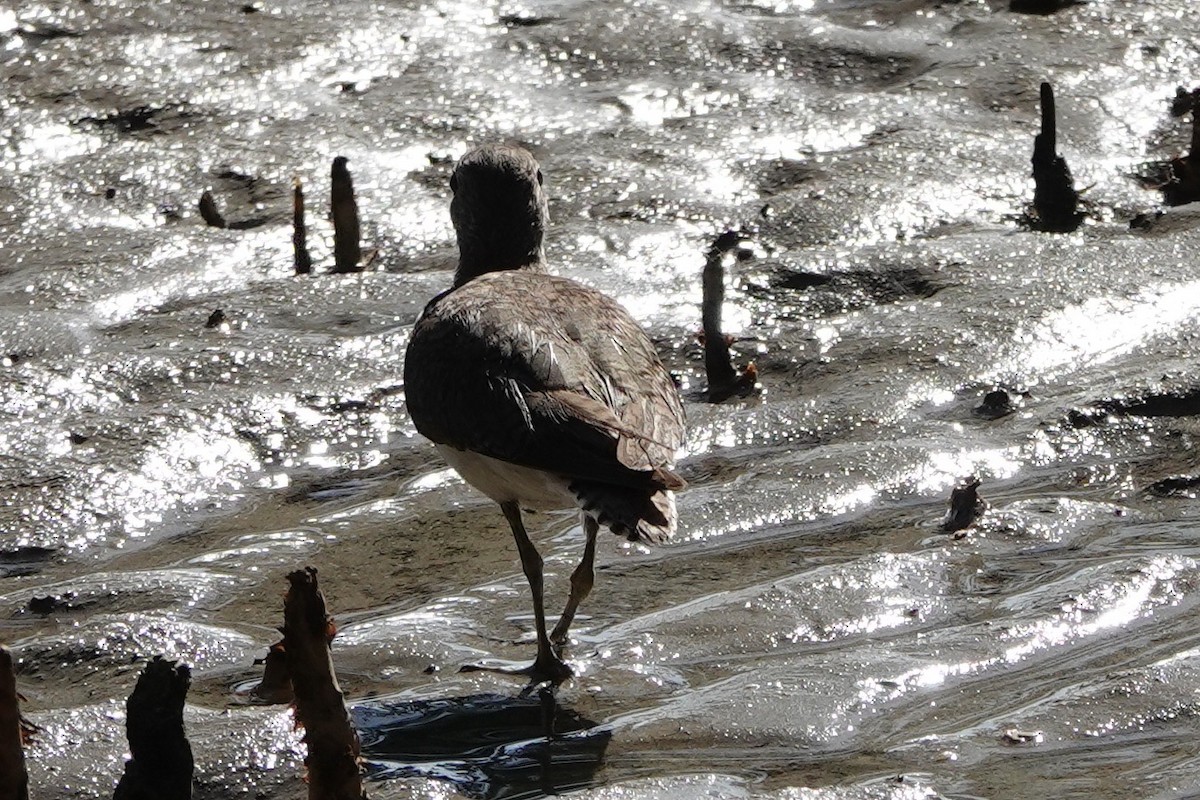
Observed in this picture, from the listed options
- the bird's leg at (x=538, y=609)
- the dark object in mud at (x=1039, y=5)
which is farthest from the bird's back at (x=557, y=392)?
the dark object in mud at (x=1039, y=5)

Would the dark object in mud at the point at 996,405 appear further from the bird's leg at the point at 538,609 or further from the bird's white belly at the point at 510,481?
the bird's leg at the point at 538,609

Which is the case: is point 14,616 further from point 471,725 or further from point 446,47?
point 446,47

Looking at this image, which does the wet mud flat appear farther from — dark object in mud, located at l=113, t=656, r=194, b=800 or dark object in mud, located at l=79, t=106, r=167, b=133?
dark object in mud, located at l=113, t=656, r=194, b=800

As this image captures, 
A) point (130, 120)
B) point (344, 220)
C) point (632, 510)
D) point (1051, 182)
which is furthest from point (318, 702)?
point (130, 120)

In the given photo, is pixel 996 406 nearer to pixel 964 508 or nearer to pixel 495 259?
pixel 964 508

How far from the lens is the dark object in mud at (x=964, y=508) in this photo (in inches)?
242

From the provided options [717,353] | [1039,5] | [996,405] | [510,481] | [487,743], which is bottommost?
[487,743]

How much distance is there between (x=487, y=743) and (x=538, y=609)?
2.10 feet

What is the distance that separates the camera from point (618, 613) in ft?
19.5

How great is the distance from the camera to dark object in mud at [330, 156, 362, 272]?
8.33m

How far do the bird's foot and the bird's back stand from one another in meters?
0.58

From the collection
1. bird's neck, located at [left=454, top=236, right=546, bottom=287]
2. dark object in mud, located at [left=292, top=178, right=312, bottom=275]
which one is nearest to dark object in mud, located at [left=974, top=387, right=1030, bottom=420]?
bird's neck, located at [left=454, top=236, right=546, bottom=287]

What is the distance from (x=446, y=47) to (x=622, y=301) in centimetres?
294

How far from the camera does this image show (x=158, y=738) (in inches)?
160
